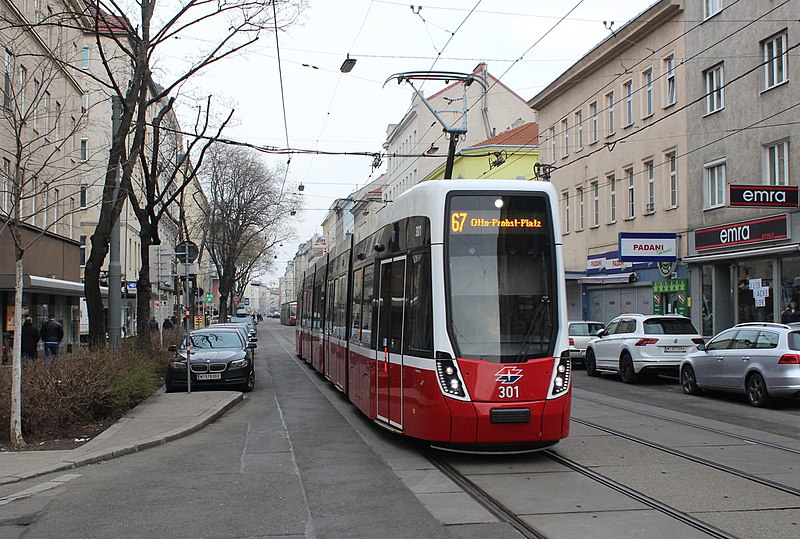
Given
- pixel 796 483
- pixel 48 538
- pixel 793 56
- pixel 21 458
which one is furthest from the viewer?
pixel 793 56

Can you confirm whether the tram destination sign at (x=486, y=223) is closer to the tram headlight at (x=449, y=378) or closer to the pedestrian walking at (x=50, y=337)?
the tram headlight at (x=449, y=378)

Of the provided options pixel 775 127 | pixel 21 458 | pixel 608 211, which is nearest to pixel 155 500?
pixel 21 458

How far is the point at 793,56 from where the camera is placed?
22672 millimetres

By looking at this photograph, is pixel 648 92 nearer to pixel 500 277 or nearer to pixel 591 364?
pixel 591 364

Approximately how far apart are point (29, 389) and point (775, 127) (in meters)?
20.3

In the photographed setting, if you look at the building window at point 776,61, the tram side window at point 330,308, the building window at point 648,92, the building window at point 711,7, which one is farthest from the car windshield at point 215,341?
the building window at point 648,92

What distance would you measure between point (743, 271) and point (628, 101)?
10.0 metres

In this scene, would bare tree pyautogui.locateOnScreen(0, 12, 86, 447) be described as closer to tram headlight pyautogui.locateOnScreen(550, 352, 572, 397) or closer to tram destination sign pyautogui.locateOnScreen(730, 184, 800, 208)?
tram headlight pyautogui.locateOnScreen(550, 352, 572, 397)

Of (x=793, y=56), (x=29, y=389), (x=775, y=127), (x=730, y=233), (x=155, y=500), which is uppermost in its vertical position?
(x=793, y=56)

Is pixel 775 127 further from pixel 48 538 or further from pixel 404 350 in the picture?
pixel 48 538

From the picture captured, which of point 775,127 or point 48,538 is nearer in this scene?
point 48,538

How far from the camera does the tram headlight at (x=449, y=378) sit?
30.3 feet

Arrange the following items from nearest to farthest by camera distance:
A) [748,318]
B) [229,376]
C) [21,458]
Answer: [21,458]
[229,376]
[748,318]

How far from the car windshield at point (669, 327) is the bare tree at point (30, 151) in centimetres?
1393
